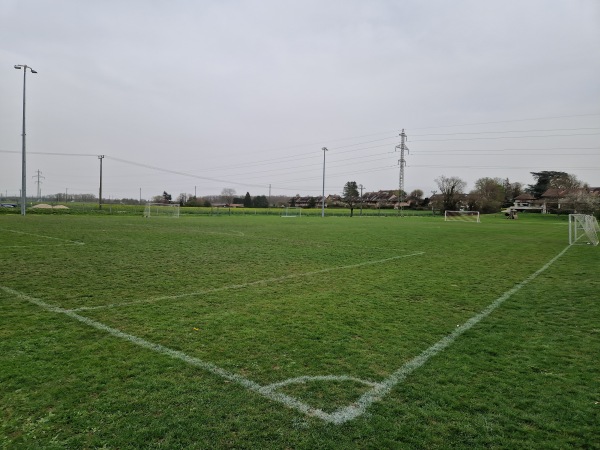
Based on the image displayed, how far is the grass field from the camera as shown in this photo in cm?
260

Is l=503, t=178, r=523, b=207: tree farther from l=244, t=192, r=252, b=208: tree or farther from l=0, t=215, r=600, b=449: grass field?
l=0, t=215, r=600, b=449: grass field

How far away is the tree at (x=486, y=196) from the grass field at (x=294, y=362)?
255ft

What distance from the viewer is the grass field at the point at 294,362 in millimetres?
2598

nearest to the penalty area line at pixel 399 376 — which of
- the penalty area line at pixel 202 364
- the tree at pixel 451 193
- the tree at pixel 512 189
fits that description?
the penalty area line at pixel 202 364

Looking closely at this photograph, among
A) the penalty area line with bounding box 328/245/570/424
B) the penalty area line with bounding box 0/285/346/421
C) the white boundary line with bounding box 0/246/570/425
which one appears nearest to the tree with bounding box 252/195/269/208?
the penalty area line with bounding box 0/285/346/421

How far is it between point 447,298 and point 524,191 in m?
119

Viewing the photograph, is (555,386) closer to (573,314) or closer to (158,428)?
(573,314)

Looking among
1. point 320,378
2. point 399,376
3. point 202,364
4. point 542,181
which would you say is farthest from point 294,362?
point 542,181

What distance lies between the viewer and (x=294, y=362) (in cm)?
370

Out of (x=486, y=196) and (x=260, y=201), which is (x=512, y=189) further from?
(x=260, y=201)

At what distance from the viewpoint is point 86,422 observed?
104 inches

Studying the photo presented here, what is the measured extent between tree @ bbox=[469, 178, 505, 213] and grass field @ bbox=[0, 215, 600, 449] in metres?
77.9

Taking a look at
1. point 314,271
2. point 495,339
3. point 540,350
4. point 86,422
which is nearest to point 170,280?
point 314,271

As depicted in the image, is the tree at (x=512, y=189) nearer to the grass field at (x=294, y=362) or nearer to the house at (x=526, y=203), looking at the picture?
the house at (x=526, y=203)
